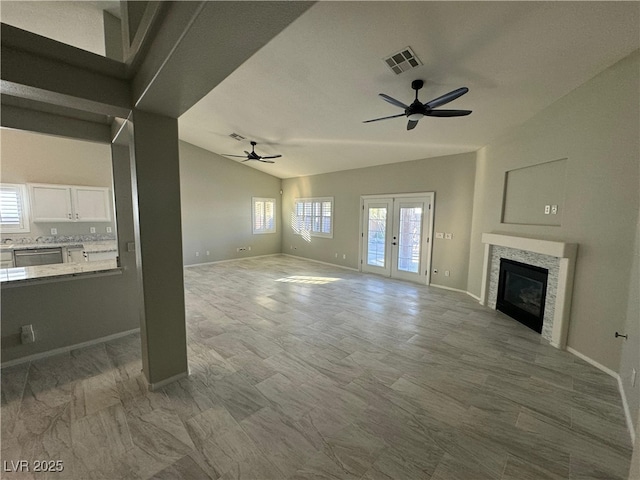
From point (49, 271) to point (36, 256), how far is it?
2994mm

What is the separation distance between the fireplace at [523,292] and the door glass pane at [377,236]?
2.80m

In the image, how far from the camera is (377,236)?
6.76 metres

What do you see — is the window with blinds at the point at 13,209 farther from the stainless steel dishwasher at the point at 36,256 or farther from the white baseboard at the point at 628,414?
the white baseboard at the point at 628,414

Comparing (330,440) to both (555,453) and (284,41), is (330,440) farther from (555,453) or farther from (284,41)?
(284,41)

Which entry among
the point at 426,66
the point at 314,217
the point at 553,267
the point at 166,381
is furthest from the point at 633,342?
the point at 314,217

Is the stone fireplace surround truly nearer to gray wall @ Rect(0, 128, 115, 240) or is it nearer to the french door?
the french door

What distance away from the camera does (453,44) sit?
2445 millimetres

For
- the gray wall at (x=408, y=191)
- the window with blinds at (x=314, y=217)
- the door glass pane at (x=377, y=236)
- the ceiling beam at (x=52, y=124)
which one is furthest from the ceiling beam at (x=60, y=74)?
the window with blinds at (x=314, y=217)

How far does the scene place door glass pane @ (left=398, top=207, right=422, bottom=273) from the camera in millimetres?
5945

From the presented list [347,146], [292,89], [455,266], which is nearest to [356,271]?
[455,266]

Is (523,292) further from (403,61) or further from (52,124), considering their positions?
(52,124)

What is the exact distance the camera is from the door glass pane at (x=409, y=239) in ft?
19.5

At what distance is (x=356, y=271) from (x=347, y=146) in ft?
11.3

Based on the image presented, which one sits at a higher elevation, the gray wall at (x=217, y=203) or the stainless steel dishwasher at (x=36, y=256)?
the gray wall at (x=217, y=203)
